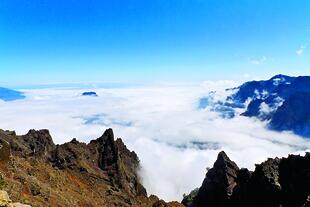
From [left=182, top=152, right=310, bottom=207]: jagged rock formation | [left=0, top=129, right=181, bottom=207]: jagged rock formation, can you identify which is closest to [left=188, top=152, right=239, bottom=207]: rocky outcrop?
[left=182, top=152, right=310, bottom=207]: jagged rock formation

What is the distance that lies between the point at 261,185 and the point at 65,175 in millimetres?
66249

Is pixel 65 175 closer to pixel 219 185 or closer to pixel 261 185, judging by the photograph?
pixel 219 185

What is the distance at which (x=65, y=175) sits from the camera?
457ft

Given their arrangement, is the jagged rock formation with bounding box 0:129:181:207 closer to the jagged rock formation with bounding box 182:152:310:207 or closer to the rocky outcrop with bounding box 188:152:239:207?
the rocky outcrop with bounding box 188:152:239:207

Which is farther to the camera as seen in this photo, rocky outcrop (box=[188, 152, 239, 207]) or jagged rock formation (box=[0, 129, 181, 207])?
rocky outcrop (box=[188, 152, 239, 207])

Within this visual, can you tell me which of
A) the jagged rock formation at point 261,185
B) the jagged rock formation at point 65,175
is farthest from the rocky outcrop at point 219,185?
the jagged rock formation at point 65,175

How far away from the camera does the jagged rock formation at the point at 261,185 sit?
3669 inches

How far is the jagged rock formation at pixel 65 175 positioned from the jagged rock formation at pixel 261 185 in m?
13.6

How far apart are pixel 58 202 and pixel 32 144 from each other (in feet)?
268

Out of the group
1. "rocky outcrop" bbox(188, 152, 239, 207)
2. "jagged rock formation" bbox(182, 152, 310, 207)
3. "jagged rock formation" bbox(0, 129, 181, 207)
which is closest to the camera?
"jagged rock formation" bbox(182, 152, 310, 207)

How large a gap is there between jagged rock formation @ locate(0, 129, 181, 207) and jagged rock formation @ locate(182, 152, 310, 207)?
44.6 feet

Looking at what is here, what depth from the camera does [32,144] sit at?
176250 mm

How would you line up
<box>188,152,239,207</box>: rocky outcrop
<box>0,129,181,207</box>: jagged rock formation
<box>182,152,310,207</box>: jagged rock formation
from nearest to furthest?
<box>182,152,310,207</box>: jagged rock formation < <box>0,129,181,207</box>: jagged rock formation < <box>188,152,239,207</box>: rocky outcrop

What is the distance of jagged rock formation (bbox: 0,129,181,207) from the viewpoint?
9706 centimetres
